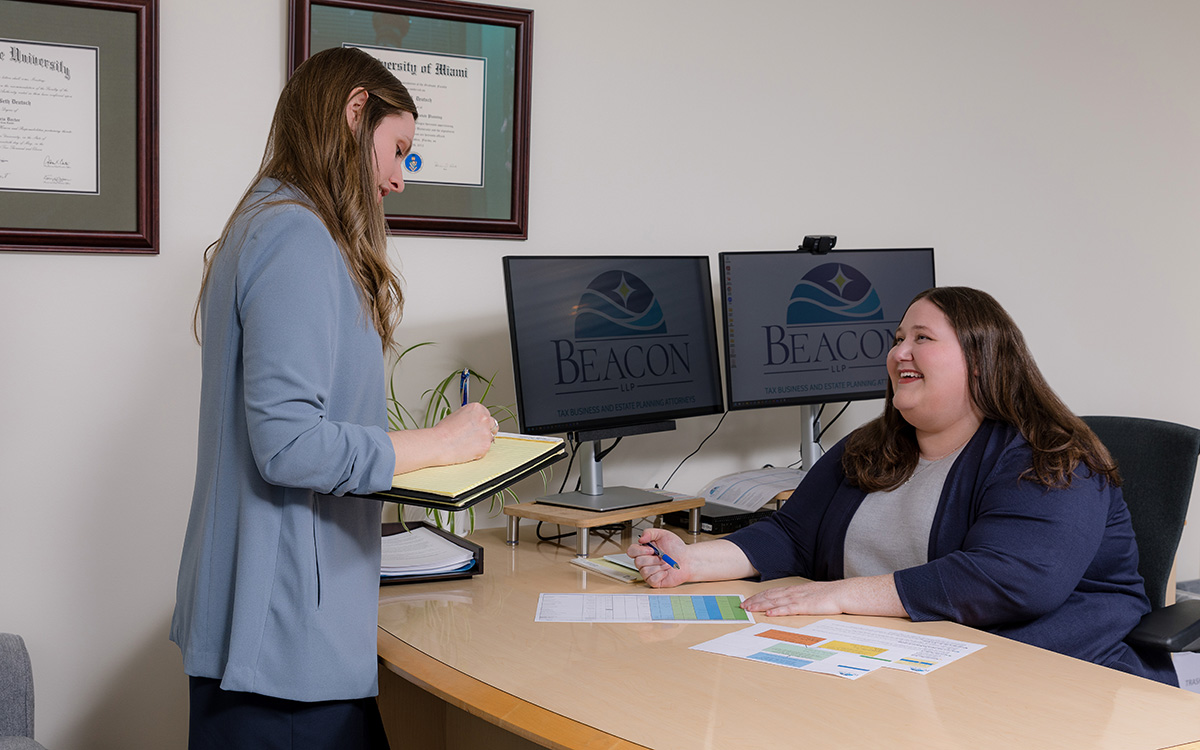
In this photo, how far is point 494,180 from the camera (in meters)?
2.39

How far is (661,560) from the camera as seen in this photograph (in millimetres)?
1791

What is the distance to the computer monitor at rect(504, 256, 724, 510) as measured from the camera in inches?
83.3

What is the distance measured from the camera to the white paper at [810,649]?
137cm

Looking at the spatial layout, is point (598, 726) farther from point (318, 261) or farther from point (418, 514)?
point (418, 514)

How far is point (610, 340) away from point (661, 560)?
1.99 ft

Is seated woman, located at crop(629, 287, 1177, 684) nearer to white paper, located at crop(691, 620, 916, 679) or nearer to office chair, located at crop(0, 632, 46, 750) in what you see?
white paper, located at crop(691, 620, 916, 679)

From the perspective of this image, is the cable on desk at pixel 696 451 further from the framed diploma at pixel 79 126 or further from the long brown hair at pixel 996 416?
the framed diploma at pixel 79 126

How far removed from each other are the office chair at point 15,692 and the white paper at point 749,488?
4.59 feet

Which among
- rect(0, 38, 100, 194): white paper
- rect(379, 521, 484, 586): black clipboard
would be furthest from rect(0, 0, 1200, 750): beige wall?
rect(379, 521, 484, 586): black clipboard

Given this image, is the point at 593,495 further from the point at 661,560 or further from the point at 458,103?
the point at 458,103

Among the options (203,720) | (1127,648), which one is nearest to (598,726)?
(203,720)

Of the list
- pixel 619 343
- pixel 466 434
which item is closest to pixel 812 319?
pixel 619 343

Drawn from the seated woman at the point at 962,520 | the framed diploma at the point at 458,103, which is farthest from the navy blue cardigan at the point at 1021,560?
the framed diploma at the point at 458,103

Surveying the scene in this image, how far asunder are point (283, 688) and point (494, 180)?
143cm
